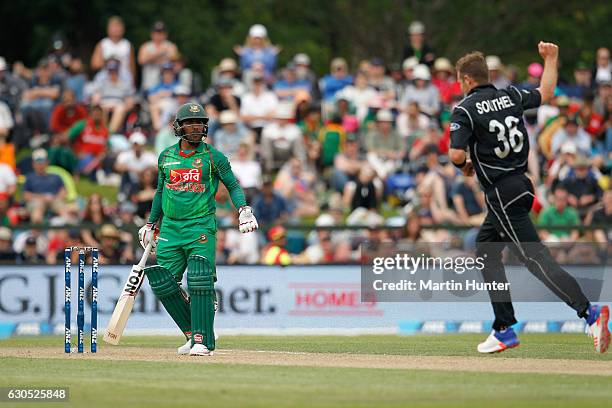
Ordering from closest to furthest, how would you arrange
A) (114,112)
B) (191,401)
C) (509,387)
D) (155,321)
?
(191,401), (509,387), (155,321), (114,112)

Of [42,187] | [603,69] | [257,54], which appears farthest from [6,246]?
[603,69]

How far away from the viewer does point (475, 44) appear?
4188 cm

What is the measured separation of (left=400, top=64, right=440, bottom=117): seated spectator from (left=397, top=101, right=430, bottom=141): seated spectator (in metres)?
0.22

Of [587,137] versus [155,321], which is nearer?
[155,321]

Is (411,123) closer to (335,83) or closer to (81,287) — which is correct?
(335,83)

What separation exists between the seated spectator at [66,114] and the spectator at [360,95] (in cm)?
498

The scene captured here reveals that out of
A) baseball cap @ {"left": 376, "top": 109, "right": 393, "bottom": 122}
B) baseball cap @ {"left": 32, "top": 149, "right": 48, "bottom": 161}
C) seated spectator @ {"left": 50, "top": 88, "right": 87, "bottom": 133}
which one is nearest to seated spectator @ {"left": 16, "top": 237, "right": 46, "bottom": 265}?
baseball cap @ {"left": 32, "top": 149, "right": 48, "bottom": 161}

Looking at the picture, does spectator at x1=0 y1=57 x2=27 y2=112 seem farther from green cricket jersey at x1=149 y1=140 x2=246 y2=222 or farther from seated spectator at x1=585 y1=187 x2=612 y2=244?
green cricket jersey at x1=149 y1=140 x2=246 y2=222

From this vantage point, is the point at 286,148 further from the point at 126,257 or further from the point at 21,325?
the point at 21,325

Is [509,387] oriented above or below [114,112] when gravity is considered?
below

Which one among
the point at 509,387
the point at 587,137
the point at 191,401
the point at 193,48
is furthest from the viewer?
the point at 193,48

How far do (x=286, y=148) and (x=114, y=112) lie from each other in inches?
142

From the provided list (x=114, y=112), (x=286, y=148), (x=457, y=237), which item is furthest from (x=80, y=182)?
(x=457, y=237)

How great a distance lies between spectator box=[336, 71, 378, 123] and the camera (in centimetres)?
2723
